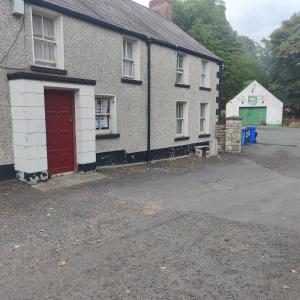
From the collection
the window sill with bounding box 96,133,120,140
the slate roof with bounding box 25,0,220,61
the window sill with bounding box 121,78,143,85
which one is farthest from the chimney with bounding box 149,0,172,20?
the window sill with bounding box 96,133,120,140

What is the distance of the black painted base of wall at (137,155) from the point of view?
35.9ft

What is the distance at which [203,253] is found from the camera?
449 cm

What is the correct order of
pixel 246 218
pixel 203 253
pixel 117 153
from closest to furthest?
pixel 203 253, pixel 246 218, pixel 117 153

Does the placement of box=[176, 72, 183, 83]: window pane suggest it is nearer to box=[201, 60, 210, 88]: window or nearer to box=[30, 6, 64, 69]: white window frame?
box=[201, 60, 210, 88]: window

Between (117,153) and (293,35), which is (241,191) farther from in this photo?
(293,35)

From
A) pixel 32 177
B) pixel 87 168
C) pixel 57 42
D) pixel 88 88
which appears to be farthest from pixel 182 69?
pixel 32 177

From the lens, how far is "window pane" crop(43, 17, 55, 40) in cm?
904

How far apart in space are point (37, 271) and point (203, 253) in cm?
221

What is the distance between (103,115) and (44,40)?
315cm

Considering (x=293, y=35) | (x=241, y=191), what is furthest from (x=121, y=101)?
(x=293, y=35)

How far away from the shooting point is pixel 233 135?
17.2 m

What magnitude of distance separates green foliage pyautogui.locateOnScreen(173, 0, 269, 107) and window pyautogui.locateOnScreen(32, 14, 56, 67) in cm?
3442

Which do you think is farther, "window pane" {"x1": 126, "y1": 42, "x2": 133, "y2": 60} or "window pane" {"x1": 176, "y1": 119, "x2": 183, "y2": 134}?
"window pane" {"x1": 176, "y1": 119, "x2": 183, "y2": 134}

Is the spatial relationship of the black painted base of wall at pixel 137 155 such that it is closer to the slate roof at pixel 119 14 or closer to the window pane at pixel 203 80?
the window pane at pixel 203 80
